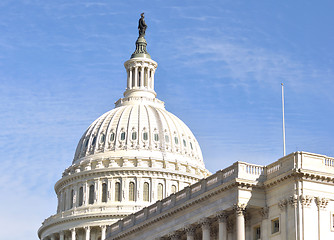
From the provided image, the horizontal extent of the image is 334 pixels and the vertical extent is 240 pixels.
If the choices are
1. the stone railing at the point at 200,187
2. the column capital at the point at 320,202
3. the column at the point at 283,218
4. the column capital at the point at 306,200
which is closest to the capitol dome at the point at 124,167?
the stone railing at the point at 200,187

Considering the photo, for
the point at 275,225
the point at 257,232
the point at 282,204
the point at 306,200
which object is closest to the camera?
the point at 306,200

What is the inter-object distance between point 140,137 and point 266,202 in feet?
262

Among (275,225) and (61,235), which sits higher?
(61,235)

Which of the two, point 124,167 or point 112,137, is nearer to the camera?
point 124,167

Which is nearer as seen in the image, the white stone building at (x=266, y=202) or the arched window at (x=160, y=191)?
the white stone building at (x=266, y=202)

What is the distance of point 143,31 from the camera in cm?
18450

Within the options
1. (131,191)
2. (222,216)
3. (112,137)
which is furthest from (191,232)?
(112,137)

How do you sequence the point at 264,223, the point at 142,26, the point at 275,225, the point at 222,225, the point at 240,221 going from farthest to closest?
the point at 142,26 → the point at 222,225 → the point at 264,223 → the point at 240,221 → the point at 275,225

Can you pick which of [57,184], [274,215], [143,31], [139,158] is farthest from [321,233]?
[143,31]

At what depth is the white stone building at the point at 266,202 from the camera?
3162 inches

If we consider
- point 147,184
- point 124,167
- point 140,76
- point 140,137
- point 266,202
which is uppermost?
point 140,76

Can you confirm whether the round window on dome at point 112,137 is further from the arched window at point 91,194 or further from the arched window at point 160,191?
the arched window at point 160,191

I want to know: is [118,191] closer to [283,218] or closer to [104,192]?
[104,192]

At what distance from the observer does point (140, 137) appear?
534ft
